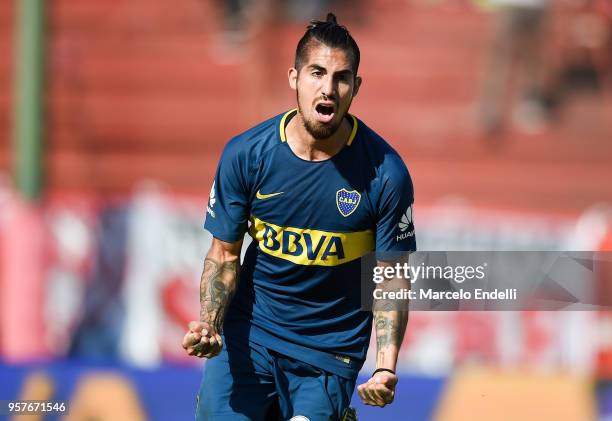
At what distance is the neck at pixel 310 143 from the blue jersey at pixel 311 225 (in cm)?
3

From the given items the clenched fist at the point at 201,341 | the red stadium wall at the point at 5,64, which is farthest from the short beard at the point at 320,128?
the red stadium wall at the point at 5,64

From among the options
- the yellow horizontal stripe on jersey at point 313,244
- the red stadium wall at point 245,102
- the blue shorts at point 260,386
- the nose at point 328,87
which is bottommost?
the blue shorts at point 260,386

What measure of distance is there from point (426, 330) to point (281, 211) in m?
6.52

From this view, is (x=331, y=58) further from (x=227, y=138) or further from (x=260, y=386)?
(x=227, y=138)

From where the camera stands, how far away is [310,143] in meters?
5.04

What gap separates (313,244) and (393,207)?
38 centimetres

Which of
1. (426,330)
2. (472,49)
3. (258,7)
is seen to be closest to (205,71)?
(258,7)

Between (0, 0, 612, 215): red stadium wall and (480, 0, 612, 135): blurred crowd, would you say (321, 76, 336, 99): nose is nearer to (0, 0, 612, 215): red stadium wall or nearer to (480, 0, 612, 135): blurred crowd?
(0, 0, 612, 215): red stadium wall

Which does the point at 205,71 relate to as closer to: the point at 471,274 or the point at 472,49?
the point at 472,49

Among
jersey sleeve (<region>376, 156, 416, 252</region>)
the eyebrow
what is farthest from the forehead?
jersey sleeve (<region>376, 156, 416, 252</region>)

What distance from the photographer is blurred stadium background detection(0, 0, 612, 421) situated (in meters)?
11.2

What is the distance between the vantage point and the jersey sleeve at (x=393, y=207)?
16.4 feet

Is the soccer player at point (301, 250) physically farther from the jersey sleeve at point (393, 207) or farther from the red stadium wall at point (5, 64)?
the red stadium wall at point (5, 64)

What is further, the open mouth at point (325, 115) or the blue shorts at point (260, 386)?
the blue shorts at point (260, 386)
